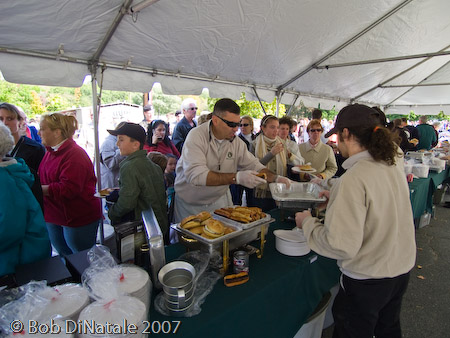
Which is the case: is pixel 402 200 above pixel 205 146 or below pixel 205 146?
below

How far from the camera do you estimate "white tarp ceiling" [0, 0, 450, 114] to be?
2719 millimetres

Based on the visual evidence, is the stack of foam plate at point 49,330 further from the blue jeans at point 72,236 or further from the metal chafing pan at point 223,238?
the blue jeans at point 72,236

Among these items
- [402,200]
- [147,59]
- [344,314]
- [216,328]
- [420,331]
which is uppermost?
[147,59]

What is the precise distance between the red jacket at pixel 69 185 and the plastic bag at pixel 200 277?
1400 mm

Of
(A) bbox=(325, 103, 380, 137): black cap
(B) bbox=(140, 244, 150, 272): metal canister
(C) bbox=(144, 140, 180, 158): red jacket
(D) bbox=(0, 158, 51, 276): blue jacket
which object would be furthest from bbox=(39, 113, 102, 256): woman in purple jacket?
(A) bbox=(325, 103, 380, 137): black cap

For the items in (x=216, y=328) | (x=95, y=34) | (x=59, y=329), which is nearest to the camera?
(x=59, y=329)

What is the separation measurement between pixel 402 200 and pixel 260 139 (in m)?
2.25

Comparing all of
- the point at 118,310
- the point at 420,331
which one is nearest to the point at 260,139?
the point at 420,331

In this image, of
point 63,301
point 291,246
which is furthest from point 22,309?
point 291,246

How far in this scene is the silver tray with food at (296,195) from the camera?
1.94 meters

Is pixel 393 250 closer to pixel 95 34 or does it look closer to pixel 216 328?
pixel 216 328

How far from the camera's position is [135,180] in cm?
196

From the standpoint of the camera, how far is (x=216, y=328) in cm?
113

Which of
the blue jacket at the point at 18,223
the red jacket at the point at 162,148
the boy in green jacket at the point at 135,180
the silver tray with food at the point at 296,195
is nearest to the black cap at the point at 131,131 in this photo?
the boy in green jacket at the point at 135,180
